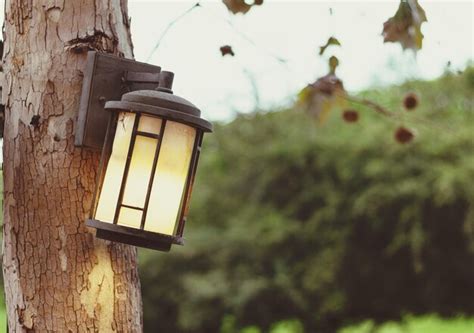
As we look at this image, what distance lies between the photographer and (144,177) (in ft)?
5.47

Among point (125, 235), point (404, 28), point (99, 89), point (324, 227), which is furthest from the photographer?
point (324, 227)

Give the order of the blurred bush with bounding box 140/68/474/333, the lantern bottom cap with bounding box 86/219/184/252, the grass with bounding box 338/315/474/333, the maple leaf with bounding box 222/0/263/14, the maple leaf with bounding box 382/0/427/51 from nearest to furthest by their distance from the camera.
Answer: the lantern bottom cap with bounding box 86/219/184/252 < the maple leaf with bounding box 382/0/427/51 < the maple leaf with bounding box 222/0/263/14 < the blurred bush with bounding box 140/68/474/333 < the grass with bounding box 338/315/474/333

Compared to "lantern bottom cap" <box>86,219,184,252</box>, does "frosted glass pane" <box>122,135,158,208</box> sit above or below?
above

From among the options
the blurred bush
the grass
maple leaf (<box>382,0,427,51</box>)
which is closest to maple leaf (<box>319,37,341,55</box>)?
maple leaf (<box>382,0,427,51</box>)

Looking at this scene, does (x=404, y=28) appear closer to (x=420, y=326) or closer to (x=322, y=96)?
(x=322, y=96)

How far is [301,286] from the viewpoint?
9.59 metres

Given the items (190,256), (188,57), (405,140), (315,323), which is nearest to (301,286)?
(315,323)

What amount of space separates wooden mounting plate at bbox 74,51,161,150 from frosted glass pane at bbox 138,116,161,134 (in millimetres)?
122

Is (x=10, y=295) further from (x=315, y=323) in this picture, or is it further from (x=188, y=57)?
(x=315, y=323)

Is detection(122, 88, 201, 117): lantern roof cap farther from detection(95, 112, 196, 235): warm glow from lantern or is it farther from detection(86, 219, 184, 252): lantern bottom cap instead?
detection(86, 219, 184, 252): lantern bottom cap

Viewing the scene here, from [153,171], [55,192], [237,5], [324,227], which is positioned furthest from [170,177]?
[324,227]

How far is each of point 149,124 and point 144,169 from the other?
0.29 feet

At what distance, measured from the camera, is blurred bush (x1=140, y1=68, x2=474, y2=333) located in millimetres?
9125

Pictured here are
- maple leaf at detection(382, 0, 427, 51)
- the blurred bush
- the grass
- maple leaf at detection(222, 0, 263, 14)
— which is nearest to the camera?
maple leaf at detection(382, 0, 427, 51)
